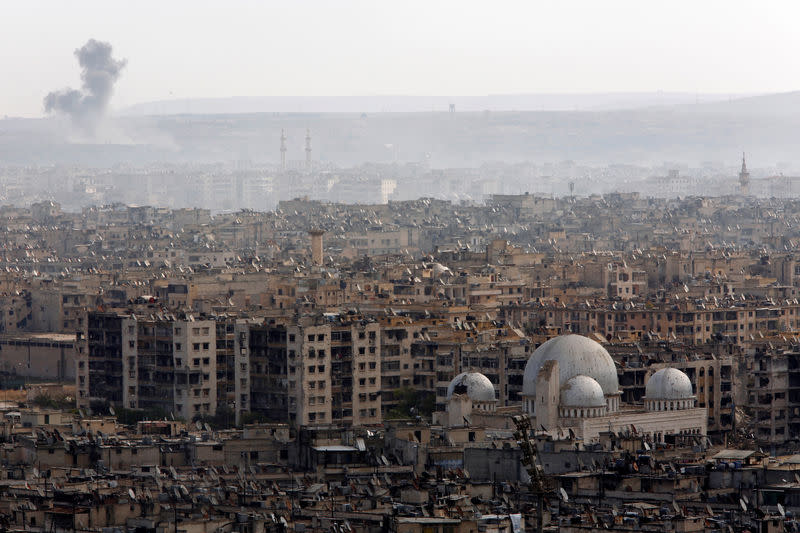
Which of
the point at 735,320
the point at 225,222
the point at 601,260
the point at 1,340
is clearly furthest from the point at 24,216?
the point at 735,320

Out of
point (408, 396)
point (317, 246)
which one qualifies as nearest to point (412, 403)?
point (408, 396)

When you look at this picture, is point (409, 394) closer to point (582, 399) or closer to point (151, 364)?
point (151, 364)

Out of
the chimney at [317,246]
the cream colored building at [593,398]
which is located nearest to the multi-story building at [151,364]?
the cream colored building at [593,398]

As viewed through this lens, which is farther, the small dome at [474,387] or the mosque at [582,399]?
the small dome at [474,387]

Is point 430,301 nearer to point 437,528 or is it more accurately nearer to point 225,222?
point 437,528

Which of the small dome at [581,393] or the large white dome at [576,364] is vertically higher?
the large white dome at [576,364]

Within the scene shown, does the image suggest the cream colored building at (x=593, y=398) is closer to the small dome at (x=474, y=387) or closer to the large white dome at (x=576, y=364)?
the large white dome at (x=576, y=364)
